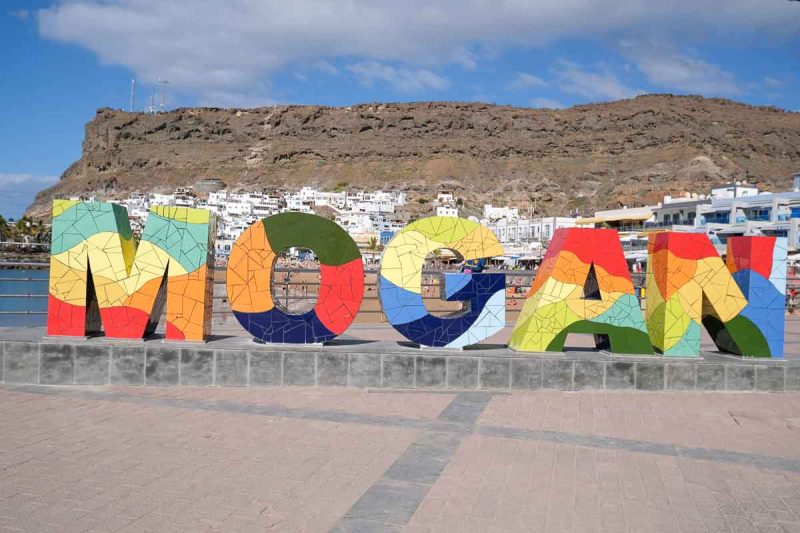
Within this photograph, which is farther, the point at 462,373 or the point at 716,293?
the point at 716,293

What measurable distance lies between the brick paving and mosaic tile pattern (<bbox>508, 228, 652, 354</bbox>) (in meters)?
0.96

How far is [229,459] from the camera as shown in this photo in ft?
19.4

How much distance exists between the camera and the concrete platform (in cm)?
884

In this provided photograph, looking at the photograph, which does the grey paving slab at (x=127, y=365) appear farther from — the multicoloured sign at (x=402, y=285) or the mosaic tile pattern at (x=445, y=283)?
the mosaic tile pattern at (x=445, y=283)

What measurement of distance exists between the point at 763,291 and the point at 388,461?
623 cm

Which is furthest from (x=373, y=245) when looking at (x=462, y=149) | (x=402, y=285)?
(x=402, y=285)

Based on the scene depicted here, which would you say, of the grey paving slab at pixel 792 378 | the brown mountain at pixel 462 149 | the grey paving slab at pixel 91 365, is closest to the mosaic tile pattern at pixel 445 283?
the grey paving slab at pixel 91 365

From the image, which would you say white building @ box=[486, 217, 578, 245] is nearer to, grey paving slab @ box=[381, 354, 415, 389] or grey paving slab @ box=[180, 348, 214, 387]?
grey paving slab @ box=[381, 354, 415, 389]

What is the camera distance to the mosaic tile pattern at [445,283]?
9.07m

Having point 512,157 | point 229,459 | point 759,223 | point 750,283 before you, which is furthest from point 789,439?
point 512,157

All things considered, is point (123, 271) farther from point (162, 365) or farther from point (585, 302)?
point (585, 302)

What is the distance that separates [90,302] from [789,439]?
8.55 m

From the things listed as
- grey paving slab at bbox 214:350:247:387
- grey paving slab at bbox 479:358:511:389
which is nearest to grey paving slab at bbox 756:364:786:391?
grey paving slab at bbox 479:358:511:389

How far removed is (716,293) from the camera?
30.7 ft
